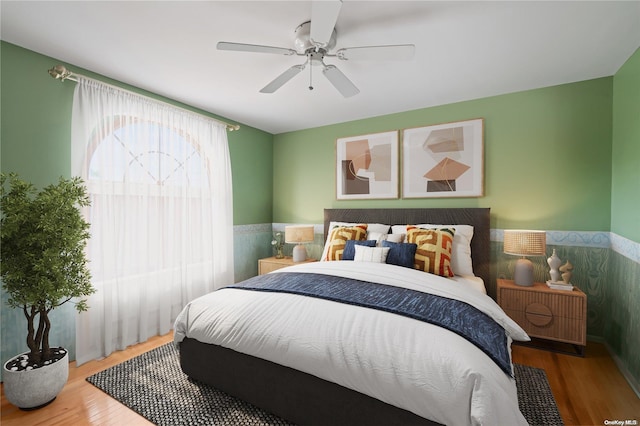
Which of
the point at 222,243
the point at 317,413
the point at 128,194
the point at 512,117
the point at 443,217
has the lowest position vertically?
the point at 317,413

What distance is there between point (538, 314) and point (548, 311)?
80 millimetres

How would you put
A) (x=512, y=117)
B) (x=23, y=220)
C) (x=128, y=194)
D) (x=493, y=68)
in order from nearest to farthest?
(x=23, y=220) → (x=493, y=68) → (x=128, y=194) → (x=512, y=117)

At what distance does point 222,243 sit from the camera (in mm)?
3748

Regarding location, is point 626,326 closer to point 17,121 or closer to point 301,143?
point 301,143

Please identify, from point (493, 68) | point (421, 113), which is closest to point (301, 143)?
point (421, 113)

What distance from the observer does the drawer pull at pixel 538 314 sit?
2572 mm

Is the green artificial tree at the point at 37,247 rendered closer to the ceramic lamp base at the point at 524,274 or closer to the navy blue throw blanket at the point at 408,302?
the navy blue throw blanket at the point at 408,302

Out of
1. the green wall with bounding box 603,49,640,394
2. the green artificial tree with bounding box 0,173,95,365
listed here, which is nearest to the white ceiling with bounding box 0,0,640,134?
the green wall with bounding box 603,49,640,394

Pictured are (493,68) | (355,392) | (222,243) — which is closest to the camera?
(355,392)

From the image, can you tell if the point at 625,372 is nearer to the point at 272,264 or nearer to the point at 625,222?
the point at 625,222

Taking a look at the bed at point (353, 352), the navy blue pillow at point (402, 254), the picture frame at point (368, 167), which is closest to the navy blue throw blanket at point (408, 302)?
the bed at point (353, 352)

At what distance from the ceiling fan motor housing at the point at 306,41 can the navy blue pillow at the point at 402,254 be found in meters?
1.84

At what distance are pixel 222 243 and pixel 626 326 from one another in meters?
3.94

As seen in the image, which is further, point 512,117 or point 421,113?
point 421,113
